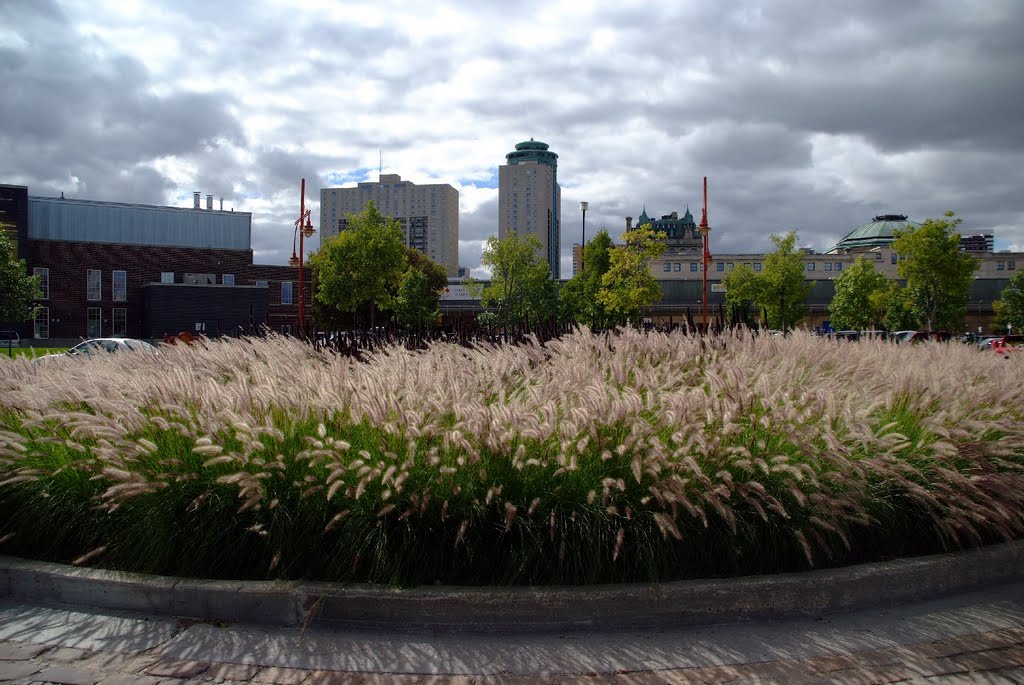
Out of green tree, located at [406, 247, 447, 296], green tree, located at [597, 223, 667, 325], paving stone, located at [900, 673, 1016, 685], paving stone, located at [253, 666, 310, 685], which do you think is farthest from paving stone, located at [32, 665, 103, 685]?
green tree, located at [406, 247, 447, 296]

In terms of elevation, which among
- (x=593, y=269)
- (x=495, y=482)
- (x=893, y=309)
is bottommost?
(x=495, y=482)

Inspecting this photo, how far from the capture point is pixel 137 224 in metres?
78.6

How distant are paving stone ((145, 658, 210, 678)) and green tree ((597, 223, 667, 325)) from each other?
1317 inches

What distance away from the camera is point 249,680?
3.02m

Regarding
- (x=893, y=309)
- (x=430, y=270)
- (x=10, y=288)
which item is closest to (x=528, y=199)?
(x=430, y=270)

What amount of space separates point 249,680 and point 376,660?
53cm

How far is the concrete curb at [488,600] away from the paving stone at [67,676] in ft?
1.80

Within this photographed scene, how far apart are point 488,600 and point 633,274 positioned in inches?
1353

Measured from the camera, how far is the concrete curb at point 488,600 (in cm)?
347

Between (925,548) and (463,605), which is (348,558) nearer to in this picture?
(463,605)

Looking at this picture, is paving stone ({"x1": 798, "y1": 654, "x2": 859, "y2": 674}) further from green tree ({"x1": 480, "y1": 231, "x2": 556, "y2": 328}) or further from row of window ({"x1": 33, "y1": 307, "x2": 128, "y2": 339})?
row of window ({"x1": 33, "y1": 307, "x2": 128, "y2": 339})

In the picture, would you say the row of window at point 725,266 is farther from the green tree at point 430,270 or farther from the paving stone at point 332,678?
the paving stone at point 332,678

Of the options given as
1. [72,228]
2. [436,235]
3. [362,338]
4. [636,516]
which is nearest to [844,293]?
[362,338]

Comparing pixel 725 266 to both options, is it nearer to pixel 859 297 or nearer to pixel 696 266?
pixel 696 266
